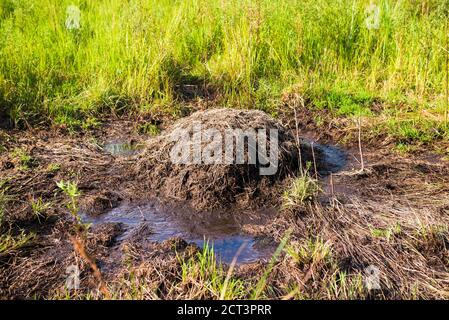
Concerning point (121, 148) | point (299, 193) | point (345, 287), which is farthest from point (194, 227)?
point (121, 148)

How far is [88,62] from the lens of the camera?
5.98m

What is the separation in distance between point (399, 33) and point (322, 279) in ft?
12.6

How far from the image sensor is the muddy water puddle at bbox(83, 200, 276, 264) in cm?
363

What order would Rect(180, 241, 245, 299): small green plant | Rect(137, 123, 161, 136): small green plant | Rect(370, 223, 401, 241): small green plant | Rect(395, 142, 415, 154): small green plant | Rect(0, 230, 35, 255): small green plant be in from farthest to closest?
1. Rect(137, 123, 161, 136): small green plant
2. Rect(395, 142, 415, 154): small green plant
3. Rect(370, 223, 401, 241): small green plant
4. Rect(0, 230, 35, 255): small green plant
5. Rect(180, 241, 245, 299): small green plant

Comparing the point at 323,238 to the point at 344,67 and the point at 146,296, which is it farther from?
the point at 344,67

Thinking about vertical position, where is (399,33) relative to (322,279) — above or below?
above

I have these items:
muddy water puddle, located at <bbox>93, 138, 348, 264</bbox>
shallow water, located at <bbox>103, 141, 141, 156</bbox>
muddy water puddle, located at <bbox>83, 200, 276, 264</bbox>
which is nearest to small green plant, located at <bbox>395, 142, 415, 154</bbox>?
muddy water puddle, located at <bbox>93, 138, 348, 264</bbox>

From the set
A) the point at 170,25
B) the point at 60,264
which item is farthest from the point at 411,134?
the point at 60,264

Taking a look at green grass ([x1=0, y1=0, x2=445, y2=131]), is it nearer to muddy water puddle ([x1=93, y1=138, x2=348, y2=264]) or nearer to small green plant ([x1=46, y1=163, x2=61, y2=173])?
small green plant ([x1=46, y1=163, x2=61, y2=173])

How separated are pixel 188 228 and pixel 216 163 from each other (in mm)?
601

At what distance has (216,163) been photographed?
167 inches

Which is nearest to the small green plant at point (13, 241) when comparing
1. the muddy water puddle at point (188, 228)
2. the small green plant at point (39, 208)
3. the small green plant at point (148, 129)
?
the small green plant at point (39, 208)

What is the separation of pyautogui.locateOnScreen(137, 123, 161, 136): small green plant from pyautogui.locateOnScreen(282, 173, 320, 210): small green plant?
1704mm
